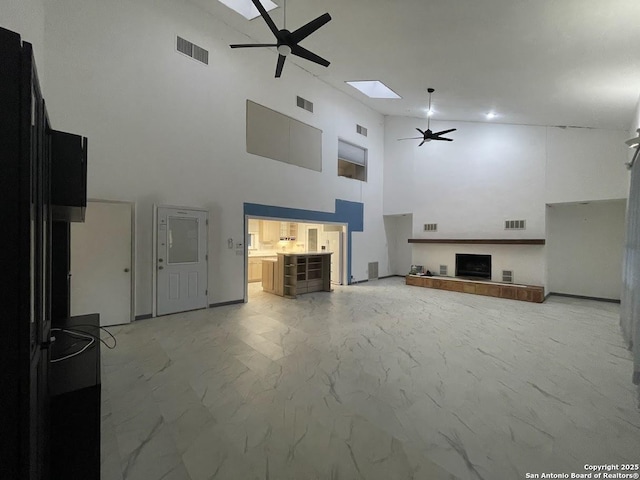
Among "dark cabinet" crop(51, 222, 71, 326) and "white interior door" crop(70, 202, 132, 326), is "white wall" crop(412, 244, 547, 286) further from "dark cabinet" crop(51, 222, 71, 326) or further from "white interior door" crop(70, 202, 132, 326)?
"dark cabinet" crop(51, 222, 71, 326)

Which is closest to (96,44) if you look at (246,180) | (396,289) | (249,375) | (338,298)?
(246,180)

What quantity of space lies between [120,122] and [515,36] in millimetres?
5917

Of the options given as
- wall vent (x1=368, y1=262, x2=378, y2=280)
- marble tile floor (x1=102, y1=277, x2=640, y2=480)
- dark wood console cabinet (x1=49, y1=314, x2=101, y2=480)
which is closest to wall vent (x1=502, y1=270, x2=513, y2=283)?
marble tile floor (x1=102, y1=277, x2=640, y2=480)

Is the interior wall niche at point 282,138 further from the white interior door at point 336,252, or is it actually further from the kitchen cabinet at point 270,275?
the kitchen cabinet at point 270,275

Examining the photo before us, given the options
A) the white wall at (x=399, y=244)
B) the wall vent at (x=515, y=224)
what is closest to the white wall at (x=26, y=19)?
the wall vent at (x=515, y=224)

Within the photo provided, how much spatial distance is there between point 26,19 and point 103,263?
310cm

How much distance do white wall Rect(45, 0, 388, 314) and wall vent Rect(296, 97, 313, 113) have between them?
165 millimetres

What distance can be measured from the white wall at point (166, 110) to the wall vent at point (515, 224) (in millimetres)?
5535

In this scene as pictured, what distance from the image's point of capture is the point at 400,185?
32.7 feet

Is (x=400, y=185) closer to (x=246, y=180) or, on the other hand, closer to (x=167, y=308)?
(x=246, y=180)

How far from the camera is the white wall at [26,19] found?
236cm

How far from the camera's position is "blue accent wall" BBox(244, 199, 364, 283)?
21.6ft

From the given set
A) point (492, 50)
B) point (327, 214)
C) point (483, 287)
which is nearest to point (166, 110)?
point (327, 214)

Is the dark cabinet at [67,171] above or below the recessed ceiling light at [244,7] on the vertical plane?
below
